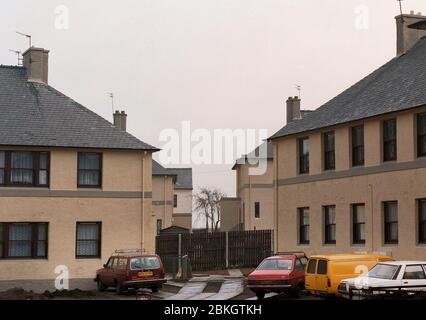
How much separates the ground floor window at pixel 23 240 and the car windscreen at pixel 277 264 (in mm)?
12386

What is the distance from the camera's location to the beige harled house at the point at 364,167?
91.8 feet

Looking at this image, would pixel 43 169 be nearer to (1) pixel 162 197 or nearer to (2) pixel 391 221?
(2) pixel 391 221

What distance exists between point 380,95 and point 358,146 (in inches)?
99.7

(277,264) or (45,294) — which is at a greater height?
(277,264)

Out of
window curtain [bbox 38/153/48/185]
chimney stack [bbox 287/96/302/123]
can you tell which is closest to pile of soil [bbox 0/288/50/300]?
window curtain [bbox 38/153/48/185]

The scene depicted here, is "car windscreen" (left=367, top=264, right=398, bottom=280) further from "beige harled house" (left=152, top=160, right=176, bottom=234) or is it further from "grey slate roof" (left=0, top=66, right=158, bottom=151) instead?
"beige harled house" (left=152, top=160, right=176, bottom=234)

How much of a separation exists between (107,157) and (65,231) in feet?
13.8

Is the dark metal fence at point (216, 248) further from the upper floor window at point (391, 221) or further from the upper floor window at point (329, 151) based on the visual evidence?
the upper floor window at point (391, 221)

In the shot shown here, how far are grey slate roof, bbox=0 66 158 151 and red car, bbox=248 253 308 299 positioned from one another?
38.6ft

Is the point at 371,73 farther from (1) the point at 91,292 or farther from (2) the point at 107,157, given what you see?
(1) the point at 91,292

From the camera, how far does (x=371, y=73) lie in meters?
37.7

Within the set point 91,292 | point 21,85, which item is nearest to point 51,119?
point 21,85

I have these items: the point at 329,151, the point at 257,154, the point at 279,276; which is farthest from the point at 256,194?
the point at 279,276

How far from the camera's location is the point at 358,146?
31.5 m
